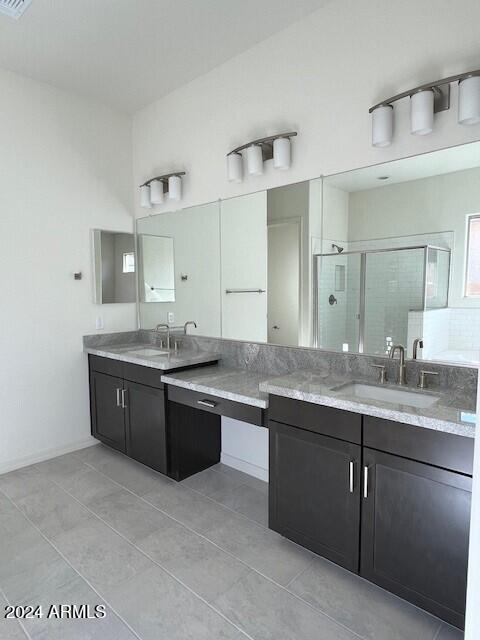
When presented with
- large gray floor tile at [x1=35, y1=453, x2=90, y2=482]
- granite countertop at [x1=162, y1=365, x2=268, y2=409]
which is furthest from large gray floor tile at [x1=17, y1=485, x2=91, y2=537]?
granite countertop at [x1=162, y1=365, x2=268, y2=409]

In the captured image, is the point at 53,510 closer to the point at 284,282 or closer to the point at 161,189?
the point at 284,282

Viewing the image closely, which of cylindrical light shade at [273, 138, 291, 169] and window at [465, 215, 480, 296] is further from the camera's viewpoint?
cylindrical light shade at [273, 138, 291, 169]

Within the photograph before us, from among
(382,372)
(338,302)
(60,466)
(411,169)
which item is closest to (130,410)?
(60,466)

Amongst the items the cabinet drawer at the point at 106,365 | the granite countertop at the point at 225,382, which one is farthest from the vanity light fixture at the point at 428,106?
the cabinet drawer at the point at 106,365

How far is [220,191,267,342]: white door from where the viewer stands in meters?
2.71

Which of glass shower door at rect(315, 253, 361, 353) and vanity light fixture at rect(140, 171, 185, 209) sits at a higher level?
vanity light fixture at rect(140, 171, 185, 209)

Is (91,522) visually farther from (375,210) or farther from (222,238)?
(375,210)

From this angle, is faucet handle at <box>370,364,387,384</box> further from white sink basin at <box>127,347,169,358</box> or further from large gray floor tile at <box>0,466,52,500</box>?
large gray floor tile at <box>0,466,52,500</box>

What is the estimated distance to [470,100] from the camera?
1667 mm

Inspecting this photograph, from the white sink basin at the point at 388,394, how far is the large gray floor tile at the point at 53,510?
67.9 inches

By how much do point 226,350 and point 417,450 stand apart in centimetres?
163

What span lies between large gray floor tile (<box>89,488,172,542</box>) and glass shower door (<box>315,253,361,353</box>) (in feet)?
4.68

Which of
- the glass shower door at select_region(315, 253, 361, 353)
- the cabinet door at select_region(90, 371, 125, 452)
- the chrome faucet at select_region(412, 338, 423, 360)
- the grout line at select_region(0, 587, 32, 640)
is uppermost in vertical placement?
the glass shower door at select_region(315, 253, 361, 353)

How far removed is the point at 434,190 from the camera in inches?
76.9
